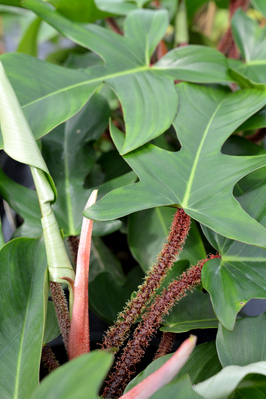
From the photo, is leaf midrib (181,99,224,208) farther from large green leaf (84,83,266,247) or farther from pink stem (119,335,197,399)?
pink stem (119,335,197,399)

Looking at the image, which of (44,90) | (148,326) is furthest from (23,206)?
(148,326)

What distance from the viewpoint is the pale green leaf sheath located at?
1.27 feet

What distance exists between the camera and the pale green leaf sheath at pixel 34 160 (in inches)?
15.3


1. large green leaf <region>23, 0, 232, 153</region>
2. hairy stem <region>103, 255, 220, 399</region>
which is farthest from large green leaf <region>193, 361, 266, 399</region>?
large green leaf <region>23, 0, 232, 153</region>

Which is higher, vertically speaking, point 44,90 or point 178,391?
point 44,90

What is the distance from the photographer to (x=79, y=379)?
0.73 ft

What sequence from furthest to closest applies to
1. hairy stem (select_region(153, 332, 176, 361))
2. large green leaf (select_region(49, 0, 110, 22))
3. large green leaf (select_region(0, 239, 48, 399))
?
large green leaf (select_region(49, 0, 110, 22)), hairy stem (select_region(153, 332, 176, 361)), large green leaf (select_region(0, 239, 48, 399))

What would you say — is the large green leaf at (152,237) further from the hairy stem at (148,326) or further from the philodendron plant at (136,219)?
the hairy stem at (148,326)

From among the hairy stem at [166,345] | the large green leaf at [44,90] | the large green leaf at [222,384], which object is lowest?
the hairy stem at [166,345]

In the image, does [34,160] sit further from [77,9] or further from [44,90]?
[77,9]

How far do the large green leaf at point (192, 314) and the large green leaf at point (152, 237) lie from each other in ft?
0.22

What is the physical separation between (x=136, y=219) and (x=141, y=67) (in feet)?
1.14

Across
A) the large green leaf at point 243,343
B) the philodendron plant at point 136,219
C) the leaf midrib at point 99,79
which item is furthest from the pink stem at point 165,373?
the leaf midrib at point 99,79

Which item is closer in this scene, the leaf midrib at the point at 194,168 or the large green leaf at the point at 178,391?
the large green leaf at the point at 178,391
